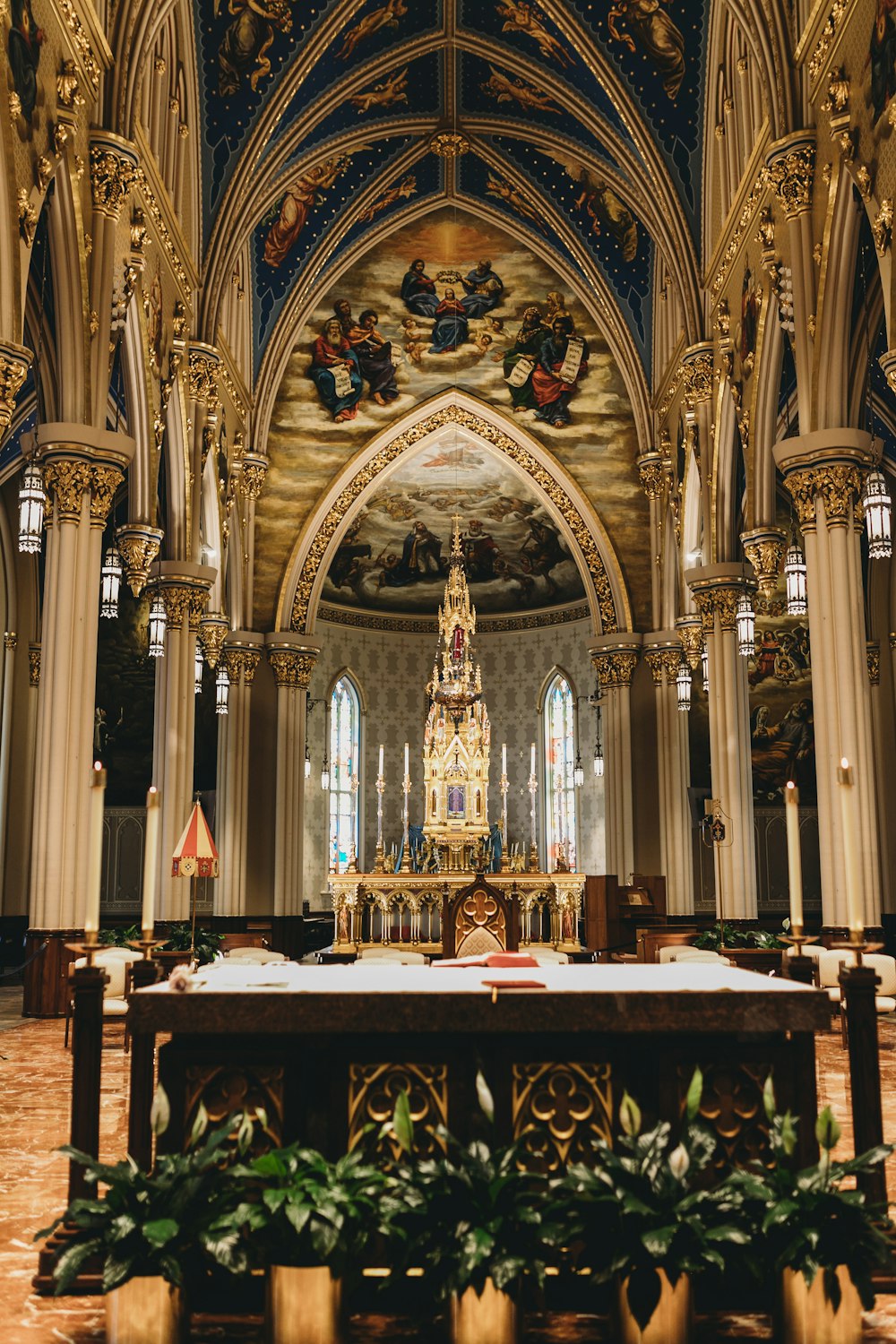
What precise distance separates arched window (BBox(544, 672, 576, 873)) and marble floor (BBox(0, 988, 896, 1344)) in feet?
65.8

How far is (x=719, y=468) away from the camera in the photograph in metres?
18.1

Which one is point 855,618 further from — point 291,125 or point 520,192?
point 520,192

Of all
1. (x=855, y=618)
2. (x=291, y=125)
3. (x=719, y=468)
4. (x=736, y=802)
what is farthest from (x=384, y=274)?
(x=855, y=618)

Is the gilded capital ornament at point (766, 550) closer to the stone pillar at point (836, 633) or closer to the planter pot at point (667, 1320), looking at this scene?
the stone pillar at point (836, 633)

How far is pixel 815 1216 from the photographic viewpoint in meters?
3.95

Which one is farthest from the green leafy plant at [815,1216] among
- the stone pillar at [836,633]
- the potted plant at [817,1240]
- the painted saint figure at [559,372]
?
the painted saint figure at [559,372]

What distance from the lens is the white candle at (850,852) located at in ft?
14.5

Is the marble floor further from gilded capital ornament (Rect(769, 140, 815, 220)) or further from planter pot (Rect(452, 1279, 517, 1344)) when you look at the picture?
gilded capital ornament (Rect(769, 140, 815, 220))

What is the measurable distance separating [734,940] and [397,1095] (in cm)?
1077

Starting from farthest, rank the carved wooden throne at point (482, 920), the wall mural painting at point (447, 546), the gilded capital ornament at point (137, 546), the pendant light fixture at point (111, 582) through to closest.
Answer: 1. the wall mural painting at point (447, 546)
2. the gilded capital ornament at point (137, 546)
3. the pendant light fixture at point (111, 582)
4. the carved wooden throne at point (482, 920)

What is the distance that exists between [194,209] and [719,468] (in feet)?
26.9

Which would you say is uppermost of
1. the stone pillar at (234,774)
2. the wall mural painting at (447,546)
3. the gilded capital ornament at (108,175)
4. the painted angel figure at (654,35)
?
the painted angel figure at (654,35)

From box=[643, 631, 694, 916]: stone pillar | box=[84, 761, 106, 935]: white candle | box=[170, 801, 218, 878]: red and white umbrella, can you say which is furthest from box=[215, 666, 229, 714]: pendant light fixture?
box=[84, 761, 106, 935]: white candle

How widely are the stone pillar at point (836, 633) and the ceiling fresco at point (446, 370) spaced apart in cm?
1171
